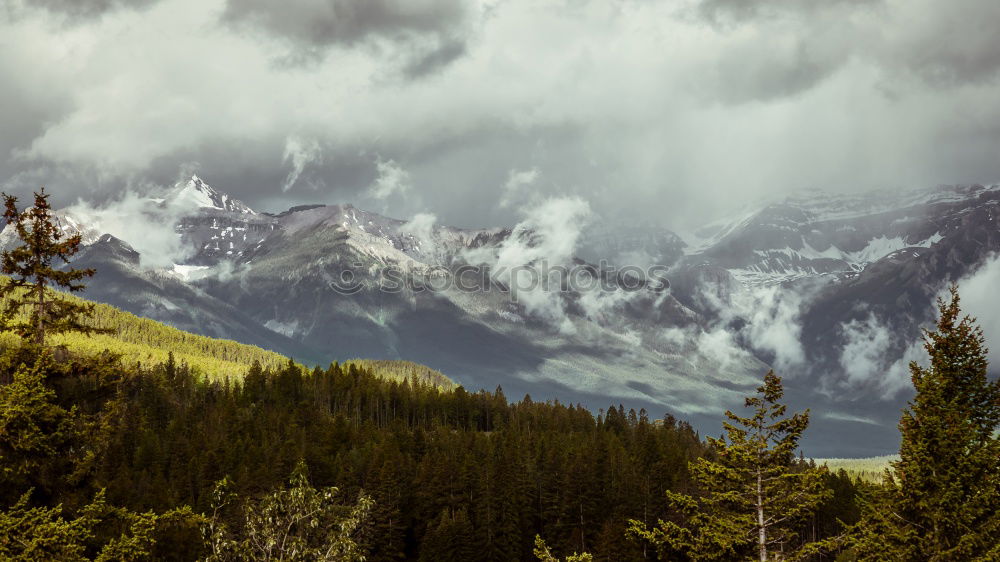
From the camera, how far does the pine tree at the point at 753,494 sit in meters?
32.1

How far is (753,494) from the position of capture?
3322cm

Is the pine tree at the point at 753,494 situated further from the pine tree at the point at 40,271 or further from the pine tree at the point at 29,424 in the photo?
the pine tree at the point at 40,271

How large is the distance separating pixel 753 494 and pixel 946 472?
8927 millimetres

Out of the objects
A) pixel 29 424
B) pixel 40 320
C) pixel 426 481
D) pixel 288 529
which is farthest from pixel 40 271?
pixel 426 481

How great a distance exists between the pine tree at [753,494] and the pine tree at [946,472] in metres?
4.52

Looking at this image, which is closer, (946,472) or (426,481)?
(946,472)

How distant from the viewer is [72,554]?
81.7ft

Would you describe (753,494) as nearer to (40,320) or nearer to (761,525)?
(761,525)

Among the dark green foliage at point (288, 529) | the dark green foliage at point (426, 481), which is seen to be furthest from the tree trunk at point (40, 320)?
the dark green foliage at point (426, 481)

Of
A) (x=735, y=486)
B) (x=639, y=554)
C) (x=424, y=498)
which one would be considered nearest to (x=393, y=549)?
(x=424, y=498)

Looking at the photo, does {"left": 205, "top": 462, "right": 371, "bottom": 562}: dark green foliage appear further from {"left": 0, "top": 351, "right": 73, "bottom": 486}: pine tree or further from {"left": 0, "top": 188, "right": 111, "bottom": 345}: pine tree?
{"left": 0, "top": 188, "right": 111, "bottom": 345}: pine tree

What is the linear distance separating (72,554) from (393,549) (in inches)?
4033

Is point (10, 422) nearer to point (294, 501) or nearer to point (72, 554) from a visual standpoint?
point (72, 554)

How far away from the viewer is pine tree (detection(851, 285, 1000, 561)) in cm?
3362
